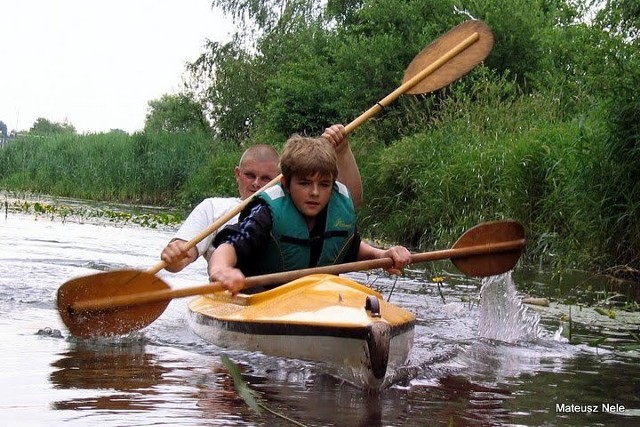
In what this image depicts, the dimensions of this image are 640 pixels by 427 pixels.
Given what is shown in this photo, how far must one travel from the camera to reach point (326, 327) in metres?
4.34

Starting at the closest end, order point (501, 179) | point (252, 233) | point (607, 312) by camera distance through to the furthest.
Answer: point (252, 233) < point (607, 312) < point (501, 179)

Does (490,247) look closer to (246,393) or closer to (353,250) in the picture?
(353,250)

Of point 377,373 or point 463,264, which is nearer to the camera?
point 377,373

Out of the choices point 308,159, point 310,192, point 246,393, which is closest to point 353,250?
point 310,192

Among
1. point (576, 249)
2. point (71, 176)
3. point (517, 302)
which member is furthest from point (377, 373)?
point (71, 176)

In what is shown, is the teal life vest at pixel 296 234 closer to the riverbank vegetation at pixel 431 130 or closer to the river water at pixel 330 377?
the river water at pixel 330 377

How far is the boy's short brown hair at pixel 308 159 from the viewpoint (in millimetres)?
5137

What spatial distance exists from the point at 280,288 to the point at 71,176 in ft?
63.9

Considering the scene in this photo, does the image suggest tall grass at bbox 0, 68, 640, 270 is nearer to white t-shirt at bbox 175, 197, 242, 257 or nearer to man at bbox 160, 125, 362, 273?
man at bbox 160, 125, 362, 273

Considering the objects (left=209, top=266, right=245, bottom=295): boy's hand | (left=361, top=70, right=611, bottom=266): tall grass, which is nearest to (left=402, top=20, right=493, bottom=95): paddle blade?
(left=361, top=70, right=611, bottom=266): tall grass

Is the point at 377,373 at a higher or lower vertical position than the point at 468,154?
lower

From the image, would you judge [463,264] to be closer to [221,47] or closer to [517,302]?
[517,302]

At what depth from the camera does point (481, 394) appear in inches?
178

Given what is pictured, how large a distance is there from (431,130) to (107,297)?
10348mm
